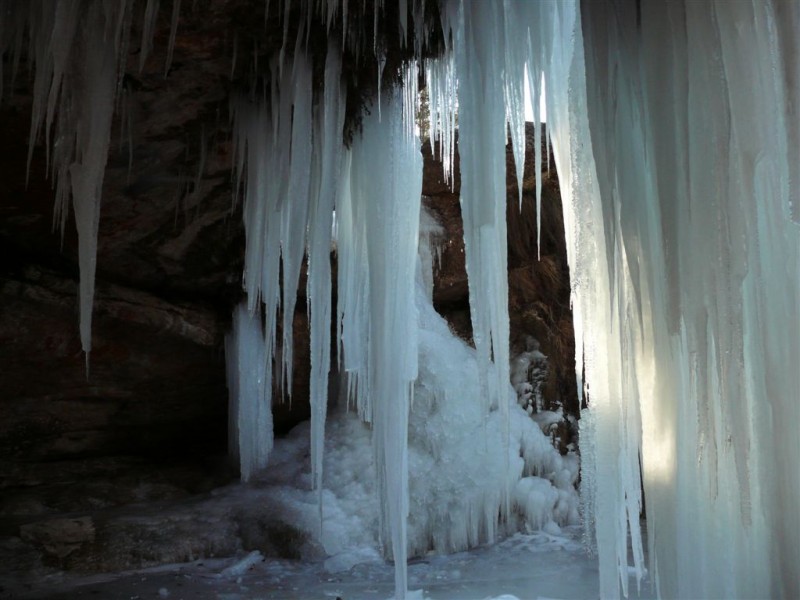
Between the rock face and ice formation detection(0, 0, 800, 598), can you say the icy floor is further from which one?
ice formation detection(0, 0, 800, 598)

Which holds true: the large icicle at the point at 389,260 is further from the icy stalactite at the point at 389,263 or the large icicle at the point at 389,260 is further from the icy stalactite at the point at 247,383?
the icy stalactite at the point at 247,383

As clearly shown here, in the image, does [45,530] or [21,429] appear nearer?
[45,530]

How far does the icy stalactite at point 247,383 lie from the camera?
21.3 ft

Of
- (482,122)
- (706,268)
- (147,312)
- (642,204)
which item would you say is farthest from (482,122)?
(147,312)

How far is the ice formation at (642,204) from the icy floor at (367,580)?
113cm

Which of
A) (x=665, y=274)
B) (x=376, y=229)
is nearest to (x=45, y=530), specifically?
(x=376, y=229)

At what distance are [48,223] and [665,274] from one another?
14.1 ft

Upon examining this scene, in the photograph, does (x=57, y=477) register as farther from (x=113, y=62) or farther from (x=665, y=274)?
(x=665, y=274)

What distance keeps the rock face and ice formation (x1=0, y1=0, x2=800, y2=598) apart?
1.61 feet

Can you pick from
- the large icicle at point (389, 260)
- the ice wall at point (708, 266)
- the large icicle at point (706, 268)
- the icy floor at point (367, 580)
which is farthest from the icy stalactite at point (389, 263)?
the ice wall at point (708, 266)

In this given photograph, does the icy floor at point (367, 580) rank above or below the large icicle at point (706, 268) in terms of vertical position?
below

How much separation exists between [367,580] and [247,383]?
2184 millimetres

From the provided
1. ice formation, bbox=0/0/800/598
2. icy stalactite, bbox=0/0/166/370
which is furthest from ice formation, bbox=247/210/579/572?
icy stalactite, bbox=0/0/166/370

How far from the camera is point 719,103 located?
2.09 m
